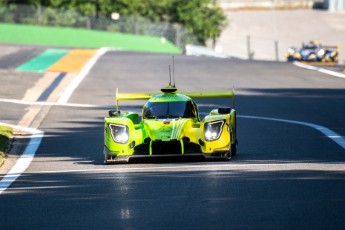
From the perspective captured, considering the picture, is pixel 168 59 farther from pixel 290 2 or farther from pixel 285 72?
pixel 290 2

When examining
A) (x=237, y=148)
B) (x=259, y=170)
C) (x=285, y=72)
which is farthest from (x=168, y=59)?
(x=259, y=170)

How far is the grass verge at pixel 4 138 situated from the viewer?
64.1 ft

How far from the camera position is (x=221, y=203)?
41.4 feet

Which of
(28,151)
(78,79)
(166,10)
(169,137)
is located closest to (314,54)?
(166,10)

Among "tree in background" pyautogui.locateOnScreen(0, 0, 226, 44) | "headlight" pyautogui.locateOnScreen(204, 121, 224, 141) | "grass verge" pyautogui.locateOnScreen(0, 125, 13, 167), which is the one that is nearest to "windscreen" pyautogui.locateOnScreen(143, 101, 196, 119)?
"headlight" pyautogui.locateOnScreen(204, 121, 224, 141)

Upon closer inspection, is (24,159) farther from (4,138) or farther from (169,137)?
(4,138)

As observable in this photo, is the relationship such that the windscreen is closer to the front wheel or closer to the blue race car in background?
the front wheel

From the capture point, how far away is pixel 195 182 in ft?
48.6

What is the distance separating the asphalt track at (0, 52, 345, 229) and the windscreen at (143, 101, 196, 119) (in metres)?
0.79

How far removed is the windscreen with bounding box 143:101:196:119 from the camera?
18828mm

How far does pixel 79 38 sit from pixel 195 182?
51.0 m

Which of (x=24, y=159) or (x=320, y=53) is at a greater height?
(x=24, y=159)

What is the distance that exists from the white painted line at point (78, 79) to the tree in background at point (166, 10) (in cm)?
1803

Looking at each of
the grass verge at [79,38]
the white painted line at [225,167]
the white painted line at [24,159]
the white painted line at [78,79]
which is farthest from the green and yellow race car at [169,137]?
the grass verge at [79,38]
